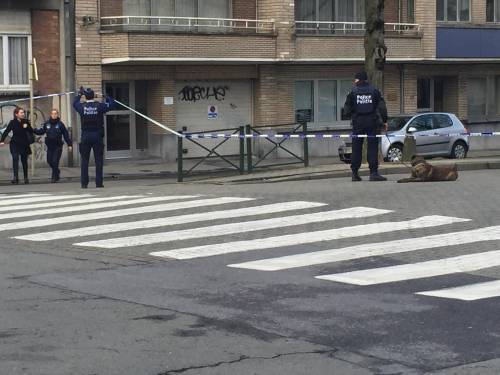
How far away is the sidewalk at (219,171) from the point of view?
19.5 meters

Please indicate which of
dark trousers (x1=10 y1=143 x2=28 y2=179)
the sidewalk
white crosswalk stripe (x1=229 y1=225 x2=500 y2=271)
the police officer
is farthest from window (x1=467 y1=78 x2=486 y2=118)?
white crosswalk stripe (x1=229 y1=225 x2=500 y2=271)

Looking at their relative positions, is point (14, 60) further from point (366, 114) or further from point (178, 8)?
point (366, 114)

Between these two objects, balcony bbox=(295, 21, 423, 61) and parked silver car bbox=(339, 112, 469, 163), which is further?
balcony bbox=(295, 21, 423, 61)

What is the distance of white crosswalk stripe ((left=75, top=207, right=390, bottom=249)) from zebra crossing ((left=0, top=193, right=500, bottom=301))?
11mm

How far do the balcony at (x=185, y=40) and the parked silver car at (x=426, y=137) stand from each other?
4944mm

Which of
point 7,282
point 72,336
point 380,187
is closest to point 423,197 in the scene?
point 380,187

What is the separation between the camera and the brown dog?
1602 centimetres

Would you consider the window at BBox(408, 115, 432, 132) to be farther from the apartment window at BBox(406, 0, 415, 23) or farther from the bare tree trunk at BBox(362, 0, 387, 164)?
the apartment window at BBox(406, 0, 415, 23)

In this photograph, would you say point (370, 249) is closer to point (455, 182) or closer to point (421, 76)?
point (455, 182)

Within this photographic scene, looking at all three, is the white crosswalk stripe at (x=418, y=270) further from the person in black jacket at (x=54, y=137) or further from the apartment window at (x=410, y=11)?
the apartment window at (x=410, y=11)

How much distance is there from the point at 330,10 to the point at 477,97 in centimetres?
769

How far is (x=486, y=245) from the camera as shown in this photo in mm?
10406

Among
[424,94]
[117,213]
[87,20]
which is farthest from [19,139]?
[424,94]

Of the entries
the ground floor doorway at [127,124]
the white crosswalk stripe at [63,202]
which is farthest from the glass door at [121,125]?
the white crosswalk stripe at [63,202]
